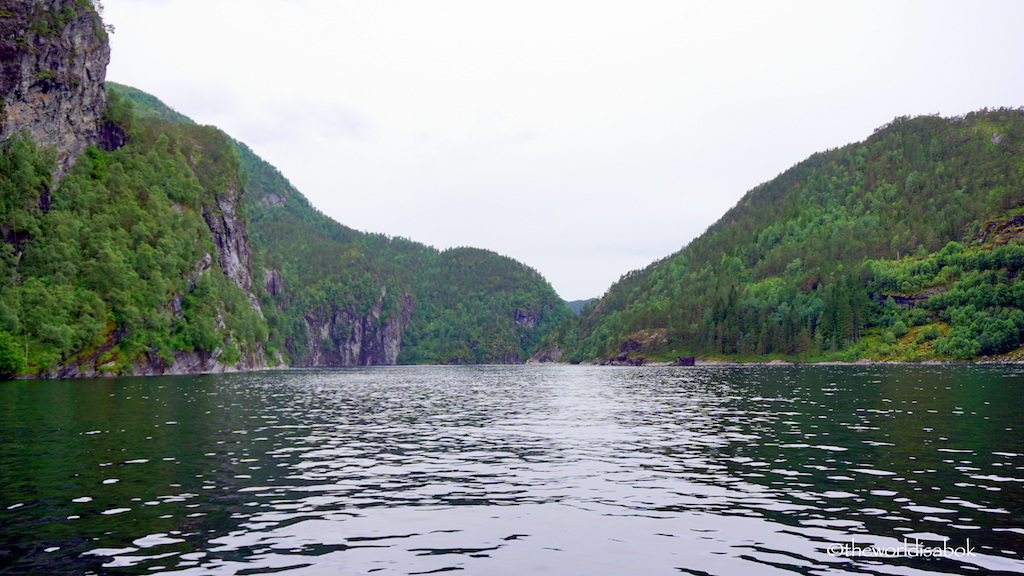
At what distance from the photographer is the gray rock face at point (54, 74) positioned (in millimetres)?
138375

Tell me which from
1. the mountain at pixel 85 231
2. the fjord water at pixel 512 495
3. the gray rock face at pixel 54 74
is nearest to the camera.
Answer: the fjord water at pixel 512 495

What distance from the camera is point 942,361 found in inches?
7510

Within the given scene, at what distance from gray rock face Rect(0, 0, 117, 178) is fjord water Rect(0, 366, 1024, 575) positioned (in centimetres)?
12421

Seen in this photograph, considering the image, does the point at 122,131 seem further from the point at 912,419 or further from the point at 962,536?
the point at 962,536

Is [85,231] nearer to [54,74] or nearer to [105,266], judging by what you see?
[105,266]

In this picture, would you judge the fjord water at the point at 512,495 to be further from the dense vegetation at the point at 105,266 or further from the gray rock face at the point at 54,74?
the gray rock face at the point at 54,74

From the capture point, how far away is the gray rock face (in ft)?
454

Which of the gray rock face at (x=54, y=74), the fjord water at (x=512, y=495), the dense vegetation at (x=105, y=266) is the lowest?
the fjord water at (x=512, y=495)

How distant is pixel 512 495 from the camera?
23719mm

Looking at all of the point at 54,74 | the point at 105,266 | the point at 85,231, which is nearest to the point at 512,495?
the point at 105,266

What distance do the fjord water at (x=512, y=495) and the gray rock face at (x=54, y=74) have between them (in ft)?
408

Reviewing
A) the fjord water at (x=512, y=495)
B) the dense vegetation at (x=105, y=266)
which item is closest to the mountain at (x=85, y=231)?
the dense vegetation at (x=105, y=266)

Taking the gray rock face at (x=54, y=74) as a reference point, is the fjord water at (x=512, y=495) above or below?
below

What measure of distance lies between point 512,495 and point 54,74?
16668 centimetres
